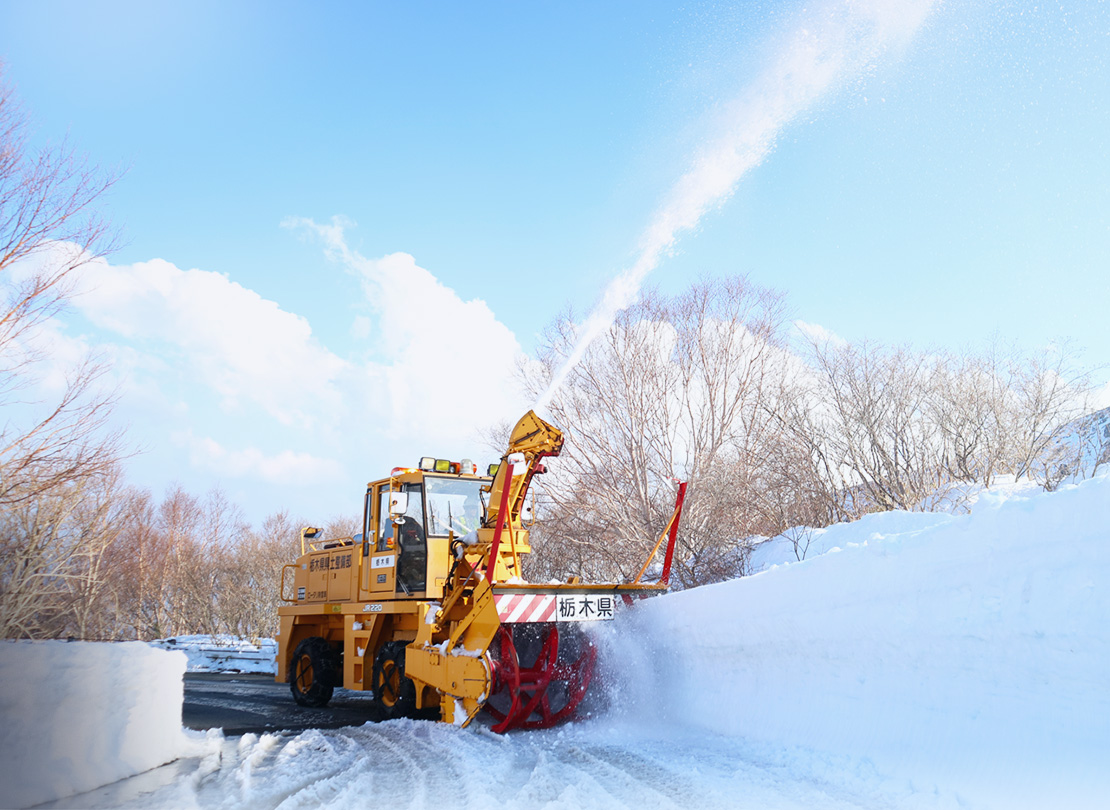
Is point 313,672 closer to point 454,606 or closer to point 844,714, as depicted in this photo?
point 454,606

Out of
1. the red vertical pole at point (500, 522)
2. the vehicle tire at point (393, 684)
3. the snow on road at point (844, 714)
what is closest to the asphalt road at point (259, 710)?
the vehicle tire at point (393, 684)

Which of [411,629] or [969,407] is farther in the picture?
[969,407]

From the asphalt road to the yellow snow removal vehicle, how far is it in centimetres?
43

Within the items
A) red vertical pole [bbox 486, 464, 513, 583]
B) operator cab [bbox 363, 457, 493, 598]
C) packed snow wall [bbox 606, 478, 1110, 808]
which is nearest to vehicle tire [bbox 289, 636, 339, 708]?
operator cab [bbox 363, 457, 493, 598]

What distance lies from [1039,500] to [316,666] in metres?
9.60

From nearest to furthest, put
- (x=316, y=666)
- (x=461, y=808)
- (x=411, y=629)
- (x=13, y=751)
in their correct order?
(x=461, y=808), (x=13, y=751), (x=411, y=629), (x=316, y=666)

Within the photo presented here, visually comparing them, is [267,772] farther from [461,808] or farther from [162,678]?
[461,808]

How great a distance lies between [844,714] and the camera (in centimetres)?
501

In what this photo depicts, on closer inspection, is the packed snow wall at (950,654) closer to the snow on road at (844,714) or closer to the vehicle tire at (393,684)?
the snow on road at (844,714)

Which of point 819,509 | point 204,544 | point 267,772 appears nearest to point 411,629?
point 267,772

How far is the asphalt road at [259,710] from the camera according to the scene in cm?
870

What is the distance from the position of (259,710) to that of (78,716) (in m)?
5.64

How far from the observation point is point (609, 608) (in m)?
7.36

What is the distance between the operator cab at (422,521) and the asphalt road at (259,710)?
1693 millimetres
